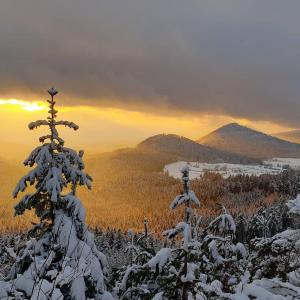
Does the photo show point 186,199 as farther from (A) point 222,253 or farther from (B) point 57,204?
(B) point 57,204


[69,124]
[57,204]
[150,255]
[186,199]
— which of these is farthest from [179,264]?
[69,124]

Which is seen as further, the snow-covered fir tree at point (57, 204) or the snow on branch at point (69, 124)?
the snow on branch at point (69, 124)

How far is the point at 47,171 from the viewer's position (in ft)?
38.9

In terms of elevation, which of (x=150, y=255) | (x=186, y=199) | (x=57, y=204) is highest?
(x=186, y=199)

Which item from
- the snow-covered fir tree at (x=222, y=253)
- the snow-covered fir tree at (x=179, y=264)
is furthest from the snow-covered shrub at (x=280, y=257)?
the snow-covered fir tree at (x=222, y=253)

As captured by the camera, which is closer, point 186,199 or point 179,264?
point 179,264

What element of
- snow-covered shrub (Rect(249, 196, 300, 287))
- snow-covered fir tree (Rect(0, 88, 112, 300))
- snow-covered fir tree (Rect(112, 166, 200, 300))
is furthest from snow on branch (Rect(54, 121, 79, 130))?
snow-covered shrub (Rect(249, 196, 300, 287))

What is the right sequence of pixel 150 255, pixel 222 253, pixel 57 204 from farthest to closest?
1. pixel 57 204
2. pixel 150 255
3. pixel 222 253

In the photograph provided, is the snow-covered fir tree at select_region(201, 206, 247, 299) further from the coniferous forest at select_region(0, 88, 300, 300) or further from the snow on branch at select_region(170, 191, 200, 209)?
the snow on branch at select_region(170, 191, 200, 209)

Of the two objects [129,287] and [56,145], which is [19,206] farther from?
[129,287]

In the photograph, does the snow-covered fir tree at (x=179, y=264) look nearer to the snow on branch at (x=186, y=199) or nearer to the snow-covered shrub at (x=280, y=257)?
the snow on branch at (x=186, y=199)

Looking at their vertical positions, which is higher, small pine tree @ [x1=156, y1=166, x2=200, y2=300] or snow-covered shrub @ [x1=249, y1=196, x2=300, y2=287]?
snow-covered shrub @ [x1=249, y1=196, x2=300, y2=287]

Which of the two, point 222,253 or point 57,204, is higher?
point 57,204

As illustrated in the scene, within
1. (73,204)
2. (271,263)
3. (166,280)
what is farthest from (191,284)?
(73,204)
